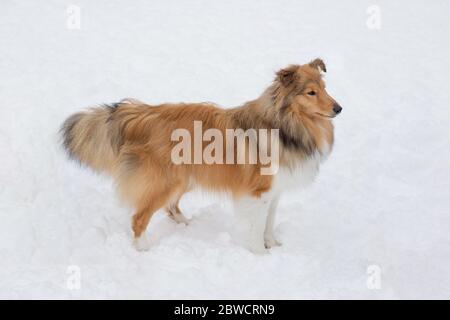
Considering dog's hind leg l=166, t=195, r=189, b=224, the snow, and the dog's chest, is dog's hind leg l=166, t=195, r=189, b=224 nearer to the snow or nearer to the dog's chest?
the snow

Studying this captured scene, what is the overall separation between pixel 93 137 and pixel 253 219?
5.51 feet

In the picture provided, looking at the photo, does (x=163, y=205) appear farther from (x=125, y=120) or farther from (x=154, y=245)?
(x=125, y=120)

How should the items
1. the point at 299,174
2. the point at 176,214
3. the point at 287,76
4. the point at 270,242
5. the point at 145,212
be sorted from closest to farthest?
1. the point at 287,76
2. the point at 299,174
3. the point at 145,212
4. the point at 270,242
5. the point at 176,214

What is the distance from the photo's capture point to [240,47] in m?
8.59

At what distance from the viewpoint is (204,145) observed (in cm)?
454

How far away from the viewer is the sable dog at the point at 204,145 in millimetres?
4348

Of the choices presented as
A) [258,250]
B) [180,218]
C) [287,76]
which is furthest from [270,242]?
[287,76]

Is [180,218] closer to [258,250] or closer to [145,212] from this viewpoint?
[145,212]

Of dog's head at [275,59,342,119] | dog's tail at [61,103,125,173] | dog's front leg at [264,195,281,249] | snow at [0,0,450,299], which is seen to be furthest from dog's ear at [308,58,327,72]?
dog's tail at [61,103,125,173]

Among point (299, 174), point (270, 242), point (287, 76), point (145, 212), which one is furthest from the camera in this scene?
point (270, 242)

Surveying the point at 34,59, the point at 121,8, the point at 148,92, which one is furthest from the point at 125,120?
the point at 121,8

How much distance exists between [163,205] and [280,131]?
128 centimetres

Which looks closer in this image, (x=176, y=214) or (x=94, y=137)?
(x=94, y=137)

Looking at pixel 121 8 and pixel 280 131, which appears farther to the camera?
pixel 121 8
